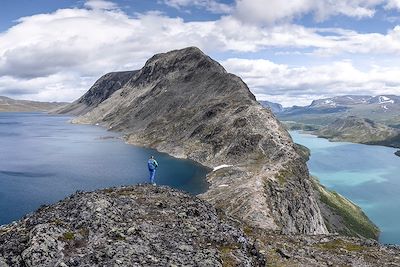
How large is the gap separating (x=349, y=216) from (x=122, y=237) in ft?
487

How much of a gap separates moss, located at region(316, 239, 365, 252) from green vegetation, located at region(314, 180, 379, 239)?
109306 millimetres

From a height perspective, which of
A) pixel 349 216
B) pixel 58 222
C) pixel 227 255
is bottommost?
pixel 349 216

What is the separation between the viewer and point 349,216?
165750mm

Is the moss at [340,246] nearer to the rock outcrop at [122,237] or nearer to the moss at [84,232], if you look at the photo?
the rock outcrop at [122,237]

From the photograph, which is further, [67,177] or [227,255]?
[67,177]

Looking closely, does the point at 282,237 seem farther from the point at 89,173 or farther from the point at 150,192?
the point at 89,173

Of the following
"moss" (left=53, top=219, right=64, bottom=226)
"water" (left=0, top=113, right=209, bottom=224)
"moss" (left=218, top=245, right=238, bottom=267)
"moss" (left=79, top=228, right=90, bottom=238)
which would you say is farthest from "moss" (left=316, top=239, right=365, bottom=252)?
"water" (left=0, top=113, right=209, bottom=224)

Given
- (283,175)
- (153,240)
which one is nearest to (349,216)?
(283,175)

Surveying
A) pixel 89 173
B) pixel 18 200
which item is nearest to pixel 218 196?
pixel 18 200

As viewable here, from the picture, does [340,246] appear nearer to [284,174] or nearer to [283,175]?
[283,175]

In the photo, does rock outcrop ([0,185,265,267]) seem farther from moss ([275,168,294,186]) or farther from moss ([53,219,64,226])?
moss ([275,168,294,186])

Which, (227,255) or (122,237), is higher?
(122,237)

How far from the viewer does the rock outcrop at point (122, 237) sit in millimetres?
31031

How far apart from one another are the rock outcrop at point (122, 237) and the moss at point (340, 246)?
10.9m
